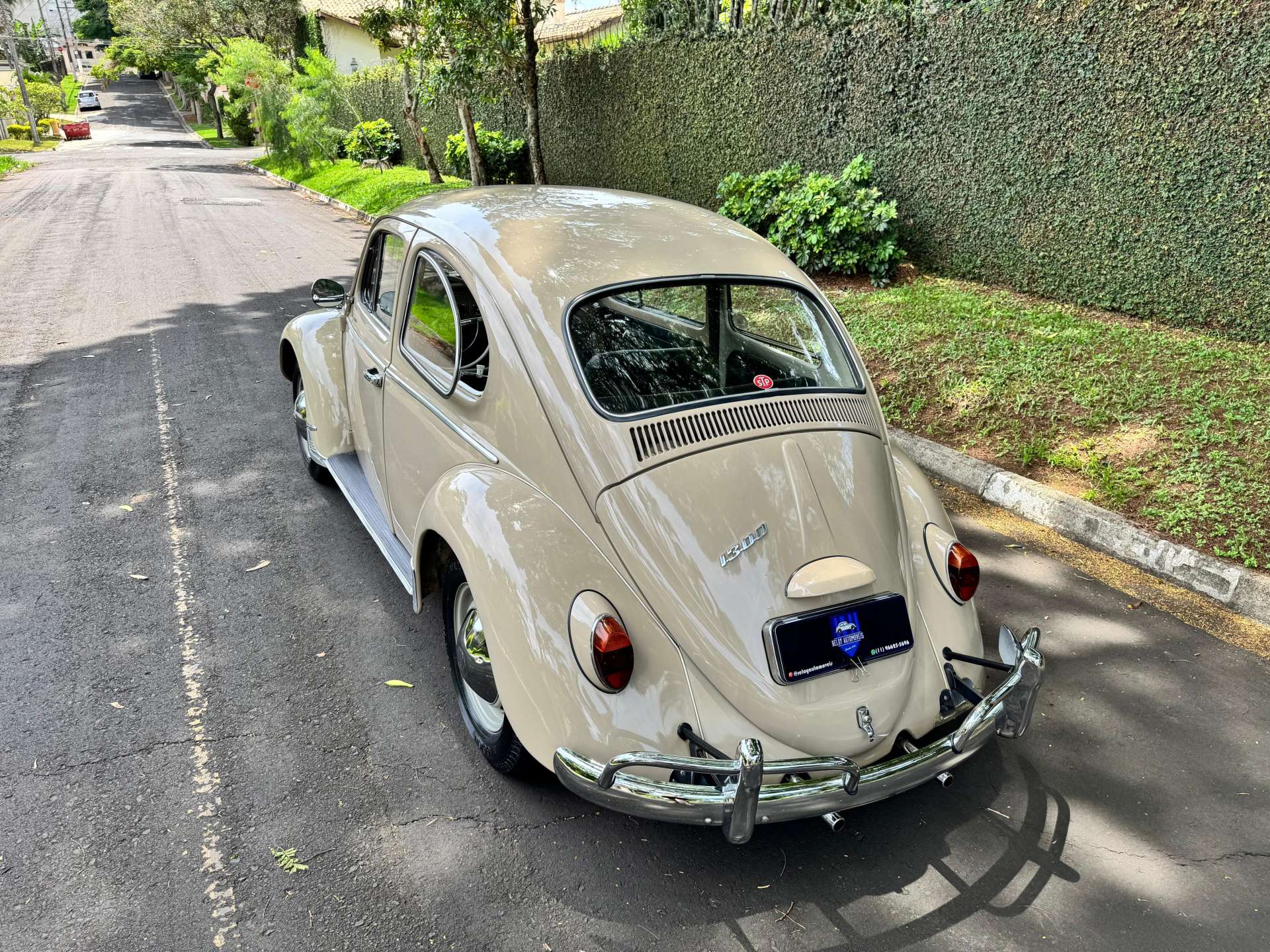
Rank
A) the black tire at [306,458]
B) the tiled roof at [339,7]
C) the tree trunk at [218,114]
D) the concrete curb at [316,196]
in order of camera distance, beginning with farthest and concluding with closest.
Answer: the tree trunk at [218,114]
the tiled roof at [339,7]
the concrete curb at [316,196]
the black tire at [306,458]

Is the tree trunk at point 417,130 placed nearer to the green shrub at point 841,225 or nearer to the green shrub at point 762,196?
the green shrub at point 762,196

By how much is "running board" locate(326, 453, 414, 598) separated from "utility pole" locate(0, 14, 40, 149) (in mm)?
47794

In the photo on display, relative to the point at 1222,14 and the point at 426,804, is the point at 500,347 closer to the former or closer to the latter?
the point at 426,804

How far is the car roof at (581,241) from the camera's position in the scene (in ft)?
10.8

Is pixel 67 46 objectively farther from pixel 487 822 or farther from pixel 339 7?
pixel 487 822

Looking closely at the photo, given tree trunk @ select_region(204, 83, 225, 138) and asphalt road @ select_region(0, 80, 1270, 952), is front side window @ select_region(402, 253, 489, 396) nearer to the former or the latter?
asphalt road @ select_region(0, 80, 1270, 952)

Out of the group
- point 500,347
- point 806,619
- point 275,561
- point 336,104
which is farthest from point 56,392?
point 336,104

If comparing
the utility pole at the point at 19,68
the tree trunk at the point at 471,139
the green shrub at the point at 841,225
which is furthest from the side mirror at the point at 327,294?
the utility pole at the point at 19,68

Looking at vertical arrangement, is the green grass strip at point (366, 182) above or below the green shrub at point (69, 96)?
below

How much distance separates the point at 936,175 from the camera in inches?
345

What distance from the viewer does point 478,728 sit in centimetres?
317

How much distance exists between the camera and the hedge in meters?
6.44

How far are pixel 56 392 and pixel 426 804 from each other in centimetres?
586

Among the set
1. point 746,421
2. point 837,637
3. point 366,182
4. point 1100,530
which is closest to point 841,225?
point 1100,530
